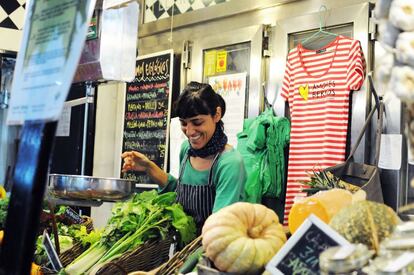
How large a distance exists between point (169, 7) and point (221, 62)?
907 mm

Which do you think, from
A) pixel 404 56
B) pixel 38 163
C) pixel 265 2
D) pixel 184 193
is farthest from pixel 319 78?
pixel 38 163

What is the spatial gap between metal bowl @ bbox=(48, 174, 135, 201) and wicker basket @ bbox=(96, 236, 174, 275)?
0.98 ft

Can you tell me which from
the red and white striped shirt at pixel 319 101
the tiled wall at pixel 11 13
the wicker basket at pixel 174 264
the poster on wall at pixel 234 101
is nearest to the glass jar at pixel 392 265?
the wicker basket at pixel 174 264

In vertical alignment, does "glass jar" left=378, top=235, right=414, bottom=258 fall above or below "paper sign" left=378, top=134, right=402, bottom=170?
below

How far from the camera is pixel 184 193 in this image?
3.04 m

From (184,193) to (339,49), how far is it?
62.3 inches

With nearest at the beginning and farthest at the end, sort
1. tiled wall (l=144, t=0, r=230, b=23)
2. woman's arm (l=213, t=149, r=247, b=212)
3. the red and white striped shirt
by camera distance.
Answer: woman's arm (l=213, t=149, r=247, b=212) → the red and white striped shirt → tiled wall (l=144, t=0, r=230, b=23)

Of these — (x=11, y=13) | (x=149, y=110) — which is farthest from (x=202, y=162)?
(x=11, y=13)

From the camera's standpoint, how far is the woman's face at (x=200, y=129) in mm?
3145

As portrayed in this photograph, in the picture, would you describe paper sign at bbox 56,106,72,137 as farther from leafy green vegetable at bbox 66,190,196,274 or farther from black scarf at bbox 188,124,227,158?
leafy green vegetable at bbox 66,190,196,274

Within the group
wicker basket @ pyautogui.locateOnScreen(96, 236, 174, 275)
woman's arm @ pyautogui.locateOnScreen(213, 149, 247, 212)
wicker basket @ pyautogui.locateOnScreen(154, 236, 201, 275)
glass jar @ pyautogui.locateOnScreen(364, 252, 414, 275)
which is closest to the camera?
glass jar @ pyautogui.locateOnScreen(364, 252, 414, 275)

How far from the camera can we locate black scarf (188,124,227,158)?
3094mm

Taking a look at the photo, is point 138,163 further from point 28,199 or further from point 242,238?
point 28,199

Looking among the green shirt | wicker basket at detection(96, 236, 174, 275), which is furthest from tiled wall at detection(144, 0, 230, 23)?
wicker basket at detection(96, 236, 174, 275)
